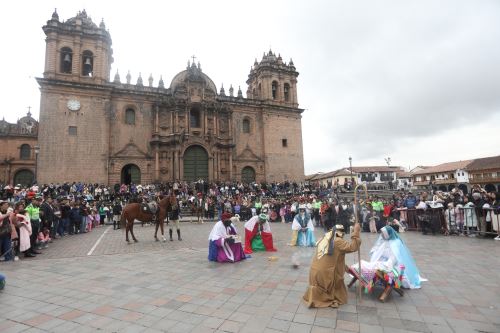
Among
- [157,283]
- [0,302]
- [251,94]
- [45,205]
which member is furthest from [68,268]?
[251,94]

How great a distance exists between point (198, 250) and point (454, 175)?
213 ft

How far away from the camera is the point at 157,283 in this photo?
5730mm

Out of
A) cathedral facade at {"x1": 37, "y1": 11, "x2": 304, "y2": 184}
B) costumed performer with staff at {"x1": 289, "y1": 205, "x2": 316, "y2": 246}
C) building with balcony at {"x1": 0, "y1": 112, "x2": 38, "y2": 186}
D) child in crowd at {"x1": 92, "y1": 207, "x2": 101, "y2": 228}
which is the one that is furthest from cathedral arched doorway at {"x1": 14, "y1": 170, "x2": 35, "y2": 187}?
costumed performer with staff at {"x1": 289, "y1": 205, "x2": 316, "y2": 246}

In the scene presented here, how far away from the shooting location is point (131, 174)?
28.0m

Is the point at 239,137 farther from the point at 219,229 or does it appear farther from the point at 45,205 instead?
the point at 219,229

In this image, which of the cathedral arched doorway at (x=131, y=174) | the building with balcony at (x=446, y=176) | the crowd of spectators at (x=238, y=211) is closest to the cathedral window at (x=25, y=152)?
the cathedral arched doorway at (x=131, y=174)

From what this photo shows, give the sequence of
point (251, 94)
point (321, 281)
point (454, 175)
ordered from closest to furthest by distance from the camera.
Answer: point (321, 281)
point (251, 94)
point (454, 175)

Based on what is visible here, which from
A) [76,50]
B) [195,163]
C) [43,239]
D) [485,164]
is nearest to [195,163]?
[195,163]

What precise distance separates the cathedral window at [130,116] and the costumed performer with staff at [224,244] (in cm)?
2427

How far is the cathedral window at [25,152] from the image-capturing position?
39.1 meters

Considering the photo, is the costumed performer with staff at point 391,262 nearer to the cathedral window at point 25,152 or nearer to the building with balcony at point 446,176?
the cathedral window at point 25,152

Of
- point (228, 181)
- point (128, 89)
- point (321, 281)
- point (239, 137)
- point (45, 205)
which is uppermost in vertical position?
point (128, 89)

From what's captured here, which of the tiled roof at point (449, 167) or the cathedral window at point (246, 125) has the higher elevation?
the cathedral window at point (246, 125)

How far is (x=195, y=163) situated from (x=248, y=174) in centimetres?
633
